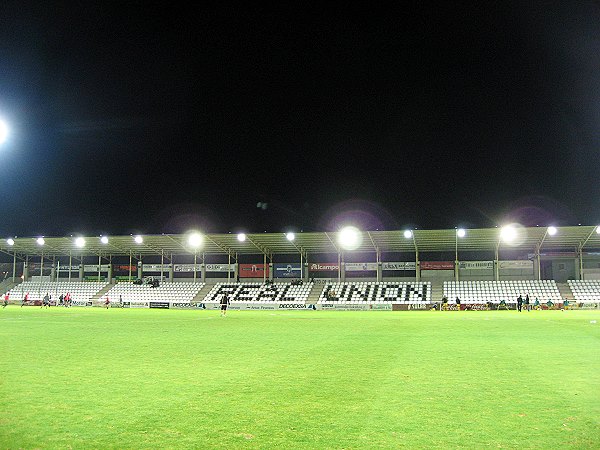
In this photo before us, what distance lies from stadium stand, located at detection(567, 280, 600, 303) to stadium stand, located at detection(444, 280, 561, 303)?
1.60 m

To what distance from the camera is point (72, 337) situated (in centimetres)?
1745

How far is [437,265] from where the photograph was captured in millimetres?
58219

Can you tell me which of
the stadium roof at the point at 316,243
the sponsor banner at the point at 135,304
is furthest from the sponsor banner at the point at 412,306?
the sponsor banner at the point at 135,304

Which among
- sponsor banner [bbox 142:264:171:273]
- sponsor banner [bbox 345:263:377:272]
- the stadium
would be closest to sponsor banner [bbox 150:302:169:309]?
sponsor banner [bbox 142:264:171:273]

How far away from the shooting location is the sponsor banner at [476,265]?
187 ft

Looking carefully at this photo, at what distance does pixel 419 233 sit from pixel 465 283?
879 centimetres

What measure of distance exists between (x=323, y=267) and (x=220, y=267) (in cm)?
1330

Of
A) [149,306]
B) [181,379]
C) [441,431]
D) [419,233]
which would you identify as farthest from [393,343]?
[149,306]

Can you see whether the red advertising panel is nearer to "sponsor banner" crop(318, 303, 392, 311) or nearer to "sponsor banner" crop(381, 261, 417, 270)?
"sponsor banner" crop(318, 303, 392, 311)

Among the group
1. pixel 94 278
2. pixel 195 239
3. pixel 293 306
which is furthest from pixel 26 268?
pixel 293 306

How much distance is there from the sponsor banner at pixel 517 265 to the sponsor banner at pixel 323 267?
1845 cm

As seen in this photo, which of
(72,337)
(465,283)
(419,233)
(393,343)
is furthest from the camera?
(465,283)

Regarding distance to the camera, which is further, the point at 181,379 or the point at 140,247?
the point at 140,247

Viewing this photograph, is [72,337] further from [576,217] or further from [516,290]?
[576,217]
